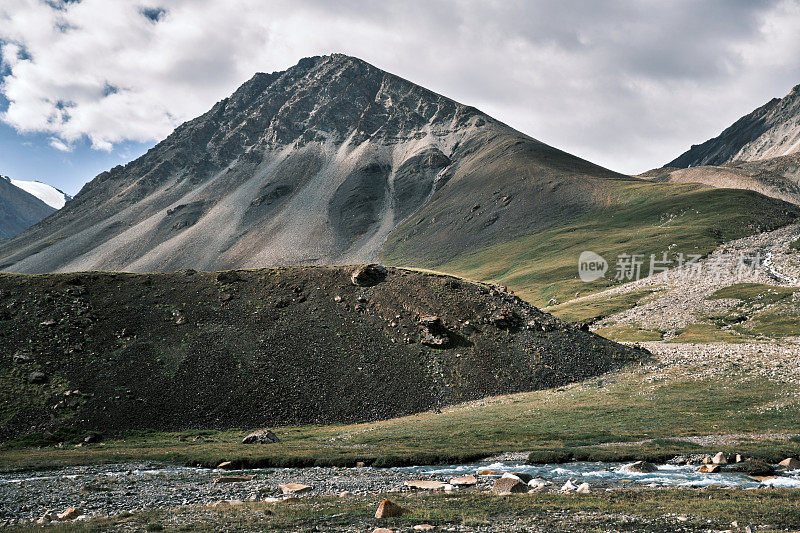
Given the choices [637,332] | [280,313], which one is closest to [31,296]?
[280,313]

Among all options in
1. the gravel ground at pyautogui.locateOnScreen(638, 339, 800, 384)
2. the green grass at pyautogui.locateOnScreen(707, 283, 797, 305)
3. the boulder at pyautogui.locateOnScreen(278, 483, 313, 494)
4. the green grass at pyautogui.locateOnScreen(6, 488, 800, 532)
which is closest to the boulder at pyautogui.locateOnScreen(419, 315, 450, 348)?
the gravel ground at pyautogui.locateOnScreen(638, 339, 800, 384)

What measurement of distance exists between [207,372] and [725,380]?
62674 mm

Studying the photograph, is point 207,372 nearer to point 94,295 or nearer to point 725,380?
point 94,295

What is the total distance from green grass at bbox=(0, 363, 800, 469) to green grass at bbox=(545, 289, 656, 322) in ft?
206

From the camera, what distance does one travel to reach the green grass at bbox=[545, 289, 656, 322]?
391 feet

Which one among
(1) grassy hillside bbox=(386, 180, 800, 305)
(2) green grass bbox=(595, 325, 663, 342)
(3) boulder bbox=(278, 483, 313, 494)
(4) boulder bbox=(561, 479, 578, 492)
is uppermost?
(1) grassy hillside bbox=(386, 180, 800, 305)

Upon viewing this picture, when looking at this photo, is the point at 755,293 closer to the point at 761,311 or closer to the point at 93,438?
the point at 761,311

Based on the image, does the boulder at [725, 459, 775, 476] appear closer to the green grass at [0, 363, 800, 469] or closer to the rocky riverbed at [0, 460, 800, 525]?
the rocky riverbed at [0, 460, 800, 525]

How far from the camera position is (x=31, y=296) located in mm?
64625

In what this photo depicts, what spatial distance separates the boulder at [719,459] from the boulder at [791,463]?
3080 mm

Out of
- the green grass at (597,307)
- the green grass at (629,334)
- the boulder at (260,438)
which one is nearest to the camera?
the boulder at (260,438)

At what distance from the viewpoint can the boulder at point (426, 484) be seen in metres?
27.6

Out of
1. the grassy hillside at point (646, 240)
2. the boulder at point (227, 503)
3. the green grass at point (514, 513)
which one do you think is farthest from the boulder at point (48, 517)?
the grassy hillside at point (646, 240)

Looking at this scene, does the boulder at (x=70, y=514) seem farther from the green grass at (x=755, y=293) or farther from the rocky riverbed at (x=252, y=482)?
the green grass at (x=755, y=293)
